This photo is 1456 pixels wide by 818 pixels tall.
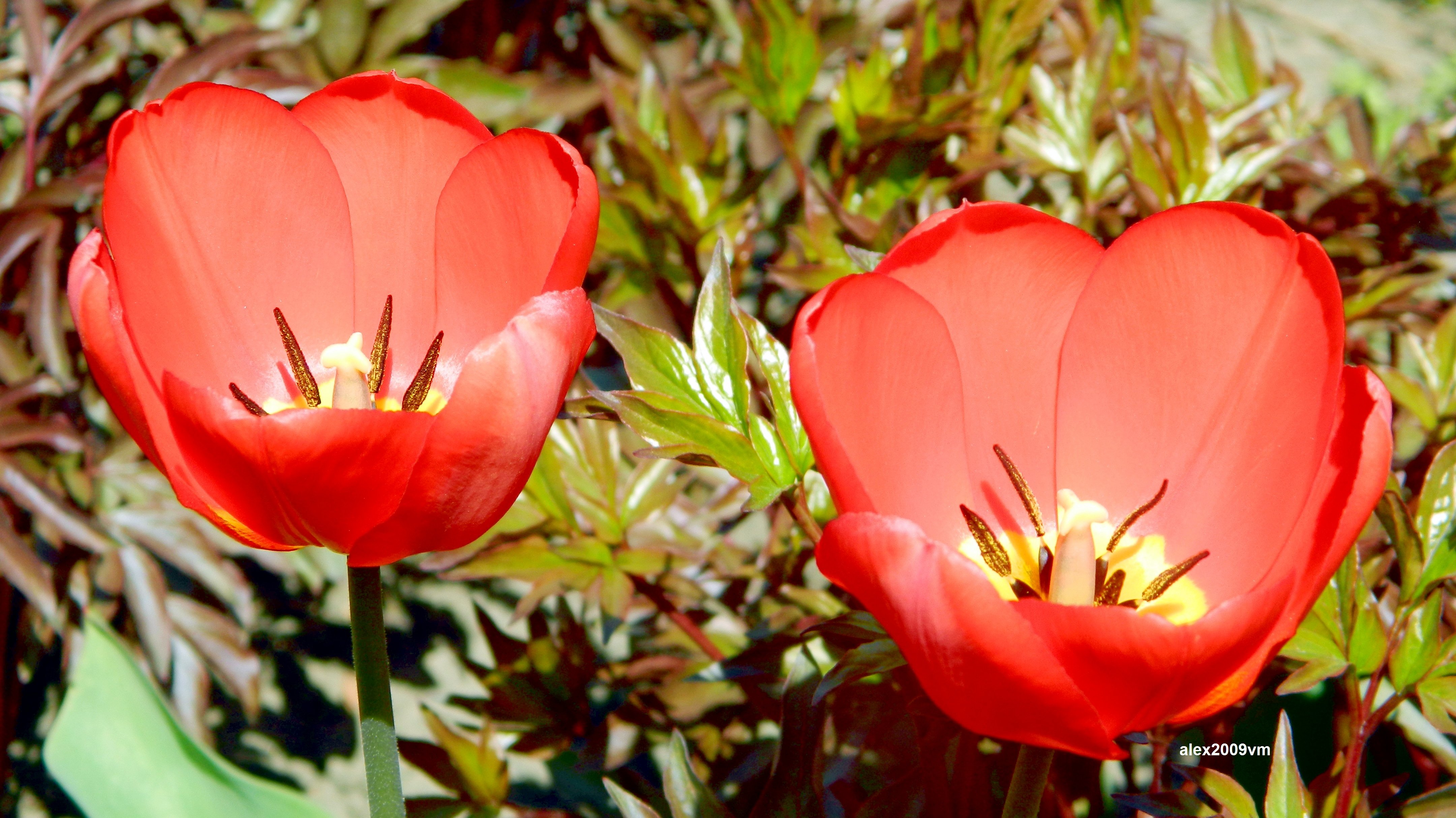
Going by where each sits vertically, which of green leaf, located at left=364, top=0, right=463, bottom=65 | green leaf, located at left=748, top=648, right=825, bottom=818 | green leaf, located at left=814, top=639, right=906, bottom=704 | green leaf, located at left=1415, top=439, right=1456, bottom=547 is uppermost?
green leaf, located at left=364, top=0, right=463, bottom=65

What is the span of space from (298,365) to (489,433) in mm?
233

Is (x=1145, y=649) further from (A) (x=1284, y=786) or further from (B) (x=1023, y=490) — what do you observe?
(A) (x=1284, y=786)

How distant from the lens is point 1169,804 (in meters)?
0.80

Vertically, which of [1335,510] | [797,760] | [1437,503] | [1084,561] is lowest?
[797,760]

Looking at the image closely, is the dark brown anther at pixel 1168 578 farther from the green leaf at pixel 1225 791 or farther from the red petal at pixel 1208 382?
the green leaf at pixel 1225 791

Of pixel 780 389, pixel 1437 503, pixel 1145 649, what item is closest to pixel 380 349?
pixel 780 389

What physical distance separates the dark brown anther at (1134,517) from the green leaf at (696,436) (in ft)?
0.69

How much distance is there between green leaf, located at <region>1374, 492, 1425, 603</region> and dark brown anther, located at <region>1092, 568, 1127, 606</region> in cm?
22

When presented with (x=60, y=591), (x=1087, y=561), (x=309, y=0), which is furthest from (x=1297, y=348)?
(x=309, y=0)

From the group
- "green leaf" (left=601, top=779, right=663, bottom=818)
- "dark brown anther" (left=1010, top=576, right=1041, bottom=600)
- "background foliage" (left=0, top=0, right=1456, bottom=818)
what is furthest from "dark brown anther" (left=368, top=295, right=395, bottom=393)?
"dark brown anther" (left=1010, top=576, right=1041, bottom=600)

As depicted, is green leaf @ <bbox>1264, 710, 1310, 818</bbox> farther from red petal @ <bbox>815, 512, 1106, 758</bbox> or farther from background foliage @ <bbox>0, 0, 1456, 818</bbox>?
red petal @ <bbox>815, 512, 1106, 758</bbox>

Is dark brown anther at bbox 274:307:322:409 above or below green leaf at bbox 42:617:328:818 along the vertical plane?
above

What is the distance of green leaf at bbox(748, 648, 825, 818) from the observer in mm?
892

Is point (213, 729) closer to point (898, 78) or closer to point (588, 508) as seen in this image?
point (588, 508)
